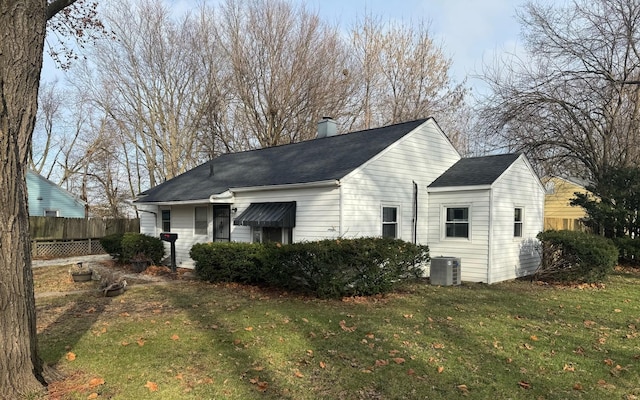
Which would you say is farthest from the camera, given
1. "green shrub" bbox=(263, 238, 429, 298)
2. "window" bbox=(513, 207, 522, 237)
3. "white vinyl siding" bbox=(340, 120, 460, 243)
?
"window" bbox=(513, 207, 522, 237)

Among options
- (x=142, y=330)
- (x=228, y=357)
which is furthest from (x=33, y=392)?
(x=142, y=330)

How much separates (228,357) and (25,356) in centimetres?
209

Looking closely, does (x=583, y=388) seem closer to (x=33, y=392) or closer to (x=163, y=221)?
(x=33, y=392)

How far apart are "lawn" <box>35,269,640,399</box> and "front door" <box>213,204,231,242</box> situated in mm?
4440

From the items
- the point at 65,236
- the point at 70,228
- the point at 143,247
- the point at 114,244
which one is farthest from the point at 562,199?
the point at 65,236

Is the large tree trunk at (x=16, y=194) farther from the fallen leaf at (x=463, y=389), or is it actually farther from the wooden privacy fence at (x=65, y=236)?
the wooden privacy fence at (x=65, y=236)

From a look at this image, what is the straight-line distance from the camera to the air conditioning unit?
1070cm

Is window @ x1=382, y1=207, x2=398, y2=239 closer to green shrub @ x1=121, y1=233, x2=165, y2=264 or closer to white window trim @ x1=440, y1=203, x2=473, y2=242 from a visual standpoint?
white window trim @ x1=440, y1=203, x2=473, y2=242

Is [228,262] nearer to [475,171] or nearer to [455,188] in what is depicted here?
[455,188]

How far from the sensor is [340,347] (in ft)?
18.0

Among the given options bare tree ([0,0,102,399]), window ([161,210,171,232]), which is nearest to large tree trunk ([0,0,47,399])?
bare tree ([0,0,102,399])

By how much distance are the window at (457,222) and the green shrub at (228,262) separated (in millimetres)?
5643

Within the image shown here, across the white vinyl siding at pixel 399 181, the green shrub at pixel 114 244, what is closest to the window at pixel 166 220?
the green shrub at pixel 114 244

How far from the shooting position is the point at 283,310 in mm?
7559
